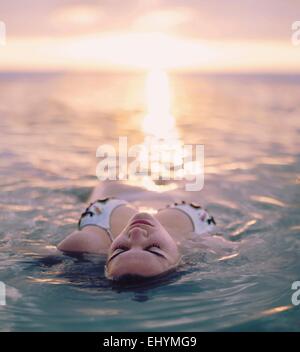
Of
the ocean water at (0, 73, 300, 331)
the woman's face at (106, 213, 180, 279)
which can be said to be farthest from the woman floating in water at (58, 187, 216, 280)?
the ocean water at (0, 73, 300, 331)

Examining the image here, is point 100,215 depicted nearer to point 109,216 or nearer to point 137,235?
point 109,216

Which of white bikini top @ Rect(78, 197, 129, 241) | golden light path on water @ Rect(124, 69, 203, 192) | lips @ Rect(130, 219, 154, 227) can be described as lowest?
lips @ Rect(130, 219, 154, 227)

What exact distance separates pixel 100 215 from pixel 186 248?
1.40 meters

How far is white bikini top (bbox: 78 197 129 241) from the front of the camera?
779cm

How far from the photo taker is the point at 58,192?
Result: 1046 cm

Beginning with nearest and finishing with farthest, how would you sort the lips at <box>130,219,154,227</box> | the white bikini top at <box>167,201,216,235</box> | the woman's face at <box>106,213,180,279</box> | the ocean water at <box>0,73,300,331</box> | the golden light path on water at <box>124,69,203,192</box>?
the ocean water at <box>0,73,300,331</box> → the woman's face at <box>106,213,180,279</box> → the lips at <box>130,219,154,227</box> → the white bikini top at <box>167,201,216,235</box> → the golden light path on water at <box>124,69,203,192</box>

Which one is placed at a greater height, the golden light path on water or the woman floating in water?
the golden light path on water

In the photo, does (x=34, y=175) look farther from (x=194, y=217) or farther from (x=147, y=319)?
(x=147, y=319)

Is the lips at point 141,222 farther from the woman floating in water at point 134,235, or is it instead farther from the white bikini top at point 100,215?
the white bikini top at point 100,215

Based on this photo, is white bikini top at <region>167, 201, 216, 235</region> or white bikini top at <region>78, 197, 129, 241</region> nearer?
white bikini top at <region>78, 197, 129, 241</region>

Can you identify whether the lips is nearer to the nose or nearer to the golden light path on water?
the nose
